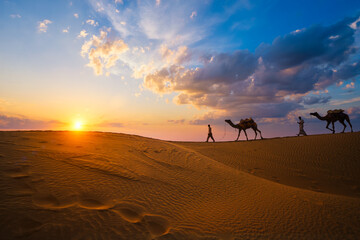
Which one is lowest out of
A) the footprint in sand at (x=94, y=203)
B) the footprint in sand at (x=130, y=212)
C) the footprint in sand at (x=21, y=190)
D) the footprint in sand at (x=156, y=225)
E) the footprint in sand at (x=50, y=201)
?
the footprint in sand at (x=156, y=225)

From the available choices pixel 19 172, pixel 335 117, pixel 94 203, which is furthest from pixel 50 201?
pixel 335 117

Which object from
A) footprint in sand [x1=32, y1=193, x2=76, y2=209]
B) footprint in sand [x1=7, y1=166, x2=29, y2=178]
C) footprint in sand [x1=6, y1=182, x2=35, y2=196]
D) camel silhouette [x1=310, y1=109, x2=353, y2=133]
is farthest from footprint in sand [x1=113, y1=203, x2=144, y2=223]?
camel silhouette [x1=310, y1=109, x2=353, y2=133]

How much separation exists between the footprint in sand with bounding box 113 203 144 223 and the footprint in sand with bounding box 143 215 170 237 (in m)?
0.17

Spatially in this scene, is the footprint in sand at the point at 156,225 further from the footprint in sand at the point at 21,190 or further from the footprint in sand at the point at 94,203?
the footprint in sand at the point at 21,190

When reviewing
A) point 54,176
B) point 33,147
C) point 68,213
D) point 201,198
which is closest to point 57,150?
point 33,147

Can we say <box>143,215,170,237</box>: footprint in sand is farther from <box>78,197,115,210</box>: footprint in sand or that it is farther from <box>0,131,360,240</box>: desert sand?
<box>78,197,115,210</box>: footprint in sand

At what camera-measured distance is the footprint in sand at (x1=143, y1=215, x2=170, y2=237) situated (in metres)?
3.31

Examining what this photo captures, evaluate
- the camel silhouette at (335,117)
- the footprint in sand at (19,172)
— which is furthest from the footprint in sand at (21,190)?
the camel silhouette at (335,117)

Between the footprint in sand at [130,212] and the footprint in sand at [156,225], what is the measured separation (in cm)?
17

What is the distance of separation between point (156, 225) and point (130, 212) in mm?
632

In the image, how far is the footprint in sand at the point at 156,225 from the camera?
3308 mm

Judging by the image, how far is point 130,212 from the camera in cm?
367

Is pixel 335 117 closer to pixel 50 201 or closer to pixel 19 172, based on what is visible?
pixel 50 201

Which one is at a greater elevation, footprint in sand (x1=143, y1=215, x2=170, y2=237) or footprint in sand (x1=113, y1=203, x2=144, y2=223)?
footprint in sand (x1=113, y1=203, x2=144, y2=223)
